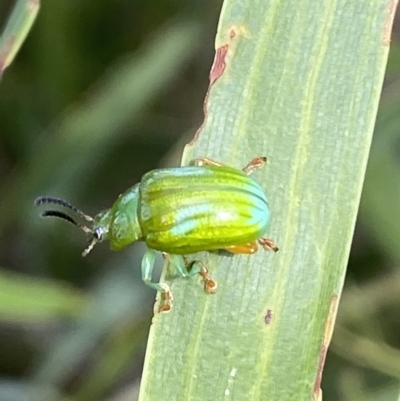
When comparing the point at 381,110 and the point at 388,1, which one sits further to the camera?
the point at 381,110

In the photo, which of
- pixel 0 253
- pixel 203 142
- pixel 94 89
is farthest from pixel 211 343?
pixel 0 253

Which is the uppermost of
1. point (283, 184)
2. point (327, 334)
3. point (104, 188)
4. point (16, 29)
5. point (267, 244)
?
point (104, 188)

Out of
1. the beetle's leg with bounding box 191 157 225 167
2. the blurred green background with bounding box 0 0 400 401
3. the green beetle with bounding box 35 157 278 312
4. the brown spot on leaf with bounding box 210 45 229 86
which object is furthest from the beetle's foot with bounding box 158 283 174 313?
the blurred green background with bounding box 0 0 400 401

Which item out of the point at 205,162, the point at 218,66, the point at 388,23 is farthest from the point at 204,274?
the point at 388,23

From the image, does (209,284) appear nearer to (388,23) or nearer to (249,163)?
(249,163)

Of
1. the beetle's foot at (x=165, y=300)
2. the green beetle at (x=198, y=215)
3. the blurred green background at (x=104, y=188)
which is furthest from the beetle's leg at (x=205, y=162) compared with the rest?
the blurred green background at (x=104, y=188)

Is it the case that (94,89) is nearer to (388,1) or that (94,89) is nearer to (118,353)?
(118,353)

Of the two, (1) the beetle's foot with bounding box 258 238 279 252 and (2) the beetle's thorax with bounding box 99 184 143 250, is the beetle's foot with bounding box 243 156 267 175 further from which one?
(2) the beetle's thorax with bounding box 99 184 143 250
